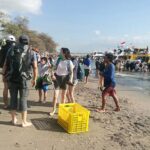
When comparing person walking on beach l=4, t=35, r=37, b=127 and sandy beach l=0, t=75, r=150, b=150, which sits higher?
person walking on beach l=4, t=35, r=37, b=127

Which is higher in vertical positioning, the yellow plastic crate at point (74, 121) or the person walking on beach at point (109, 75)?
the person walking on beach at point (109, 75)

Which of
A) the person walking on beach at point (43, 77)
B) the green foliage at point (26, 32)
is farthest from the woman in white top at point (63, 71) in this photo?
the green foliage at point (26, 32)

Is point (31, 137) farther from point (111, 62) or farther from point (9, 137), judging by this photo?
point (111, 62)

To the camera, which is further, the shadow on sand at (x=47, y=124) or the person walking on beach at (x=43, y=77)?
the person walking on beach at (x=43, y=77)

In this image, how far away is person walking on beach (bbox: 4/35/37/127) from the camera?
6.54m

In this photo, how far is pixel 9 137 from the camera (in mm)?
6207

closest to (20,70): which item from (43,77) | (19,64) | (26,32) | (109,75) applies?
(19,64)

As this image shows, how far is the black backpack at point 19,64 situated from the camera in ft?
21.4

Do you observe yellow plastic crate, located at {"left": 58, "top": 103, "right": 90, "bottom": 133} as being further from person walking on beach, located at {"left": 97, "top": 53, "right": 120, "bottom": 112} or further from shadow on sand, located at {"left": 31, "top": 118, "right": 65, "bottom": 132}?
person walking on beach, located at {"left": 97, "top": 53, "right": 120, "bottom": 112}

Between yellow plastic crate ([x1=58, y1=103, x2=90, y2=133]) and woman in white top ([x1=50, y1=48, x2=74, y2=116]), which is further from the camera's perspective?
woman in white top ([x1=50, y1=48, x2=74, y2=116])

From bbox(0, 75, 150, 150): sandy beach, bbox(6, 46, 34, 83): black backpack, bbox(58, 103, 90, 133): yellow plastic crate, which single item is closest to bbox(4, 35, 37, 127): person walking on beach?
bbox(6, 46, 34, 83): black backpack

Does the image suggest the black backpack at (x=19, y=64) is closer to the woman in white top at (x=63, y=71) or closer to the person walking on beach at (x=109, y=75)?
the woman in white top at (x=63, y=71)

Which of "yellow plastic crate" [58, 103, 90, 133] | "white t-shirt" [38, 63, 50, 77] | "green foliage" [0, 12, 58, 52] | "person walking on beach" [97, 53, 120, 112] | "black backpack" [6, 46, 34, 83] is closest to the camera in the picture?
"black backpack" [6, 46, 34, 83]

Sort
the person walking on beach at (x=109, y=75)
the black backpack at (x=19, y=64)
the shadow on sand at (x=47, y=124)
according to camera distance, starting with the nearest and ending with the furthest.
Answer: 1. the black backpack at (x=19, y=64)
2. the shadow on sand at (x=47, y=124)
3. the person walking on beach at (x=109, y=75)
